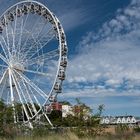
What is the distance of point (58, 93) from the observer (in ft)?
155

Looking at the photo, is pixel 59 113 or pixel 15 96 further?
pixel 59 113

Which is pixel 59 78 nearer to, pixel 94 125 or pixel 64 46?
pixel 64 46

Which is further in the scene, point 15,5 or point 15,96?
point 15,5

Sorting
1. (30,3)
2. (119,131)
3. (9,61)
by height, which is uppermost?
(30,3)

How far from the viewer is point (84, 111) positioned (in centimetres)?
2491

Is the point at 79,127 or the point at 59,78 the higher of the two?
the point at 59,78

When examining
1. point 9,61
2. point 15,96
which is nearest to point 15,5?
point 9,61

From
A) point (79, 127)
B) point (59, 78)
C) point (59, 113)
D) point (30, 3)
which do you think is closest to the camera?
point (79, 127)

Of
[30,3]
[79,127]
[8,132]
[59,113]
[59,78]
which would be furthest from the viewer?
[59,113]

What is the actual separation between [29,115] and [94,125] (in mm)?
28300

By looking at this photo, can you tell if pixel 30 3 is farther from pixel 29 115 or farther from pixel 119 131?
pixel 119 131

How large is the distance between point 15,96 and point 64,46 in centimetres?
770

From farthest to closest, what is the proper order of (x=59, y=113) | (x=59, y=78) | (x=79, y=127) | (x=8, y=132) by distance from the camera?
(x=59, y=113) < (x=59, y=78) < (x=8, y=132) < (x=79, y=127)

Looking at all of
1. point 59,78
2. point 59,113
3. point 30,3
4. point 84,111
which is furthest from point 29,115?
point 59,113
